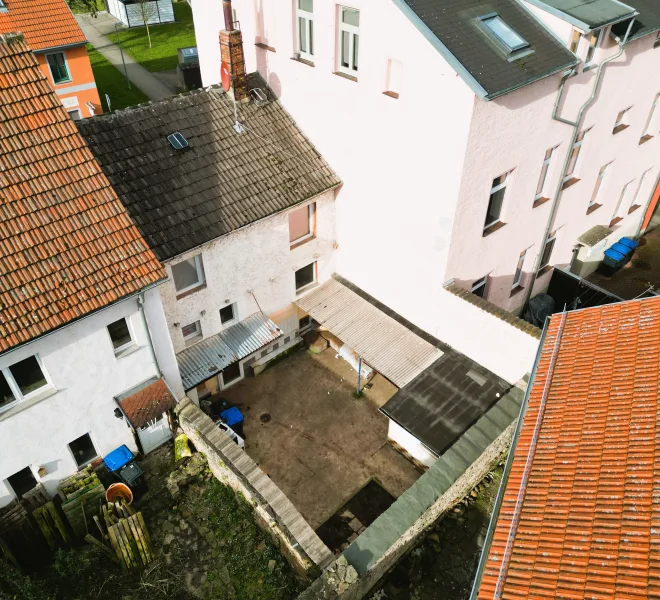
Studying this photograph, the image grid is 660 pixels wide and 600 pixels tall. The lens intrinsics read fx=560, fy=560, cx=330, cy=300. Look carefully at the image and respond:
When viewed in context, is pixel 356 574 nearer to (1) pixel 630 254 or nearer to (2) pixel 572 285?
(2) pixel 572 285

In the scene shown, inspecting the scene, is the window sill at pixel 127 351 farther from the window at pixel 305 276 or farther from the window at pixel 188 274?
the window at pixel 305 276

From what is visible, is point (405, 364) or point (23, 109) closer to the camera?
point (23, 109)

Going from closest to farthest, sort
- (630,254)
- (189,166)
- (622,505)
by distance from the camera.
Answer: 1. (622,505)
2. (189,166)
3. (630,254)

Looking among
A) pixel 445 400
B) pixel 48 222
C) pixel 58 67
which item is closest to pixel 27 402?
pixel 48 222

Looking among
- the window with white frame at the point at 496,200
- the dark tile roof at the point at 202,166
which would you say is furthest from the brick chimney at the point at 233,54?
the window with white frame at the point at 496,200

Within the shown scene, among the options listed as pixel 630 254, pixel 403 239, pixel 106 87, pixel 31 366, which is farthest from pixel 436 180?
pixel 106 87

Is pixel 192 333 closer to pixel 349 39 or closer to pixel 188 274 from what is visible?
pixel 188 274
